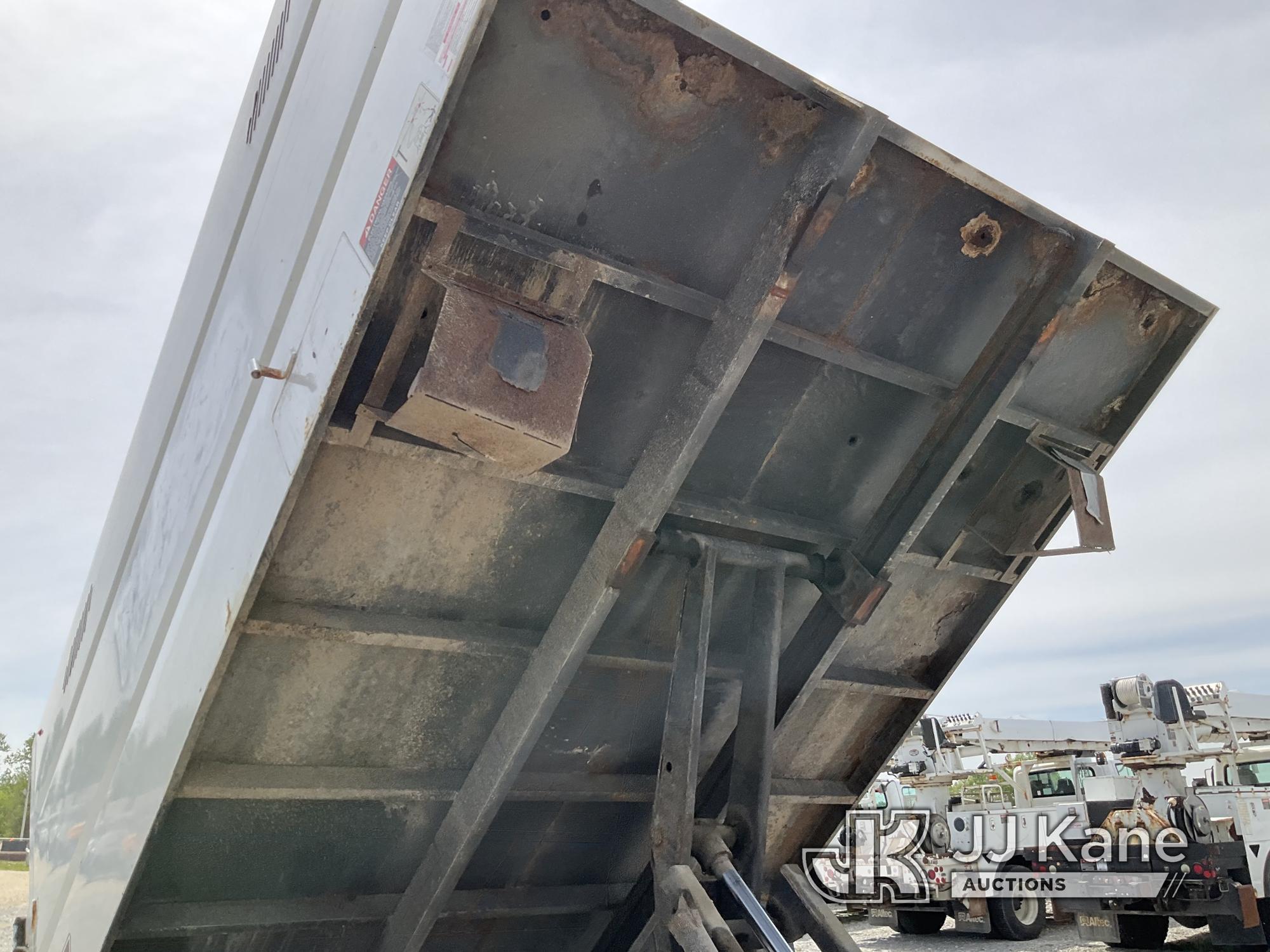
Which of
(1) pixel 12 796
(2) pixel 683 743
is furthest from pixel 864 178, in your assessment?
(1) pixel 12 796

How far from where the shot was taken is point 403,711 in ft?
9.83

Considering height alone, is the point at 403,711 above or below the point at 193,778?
above

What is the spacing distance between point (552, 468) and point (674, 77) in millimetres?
1037

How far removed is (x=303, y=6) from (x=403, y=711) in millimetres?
2105

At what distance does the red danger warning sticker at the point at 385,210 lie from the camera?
2.07 m

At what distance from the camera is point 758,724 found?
303 centimetres

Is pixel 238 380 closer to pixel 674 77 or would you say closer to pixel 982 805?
pixel 674 77

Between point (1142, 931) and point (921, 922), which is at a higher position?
point (921, 922)

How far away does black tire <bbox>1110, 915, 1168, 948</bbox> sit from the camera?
862cm

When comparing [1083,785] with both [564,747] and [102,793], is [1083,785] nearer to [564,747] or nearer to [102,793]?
[564,747]

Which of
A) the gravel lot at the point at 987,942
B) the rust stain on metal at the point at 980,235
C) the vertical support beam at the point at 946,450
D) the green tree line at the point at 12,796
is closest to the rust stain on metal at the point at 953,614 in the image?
the vertical support beam at the point at 946,450

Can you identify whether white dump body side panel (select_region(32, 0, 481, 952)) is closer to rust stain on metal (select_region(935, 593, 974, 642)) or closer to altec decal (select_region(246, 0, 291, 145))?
altec decal (select_region(246, 0, 291, 145))

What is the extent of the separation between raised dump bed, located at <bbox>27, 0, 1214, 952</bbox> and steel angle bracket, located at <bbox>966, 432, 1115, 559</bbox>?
0.05 feet

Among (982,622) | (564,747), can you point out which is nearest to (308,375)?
(564,747)
